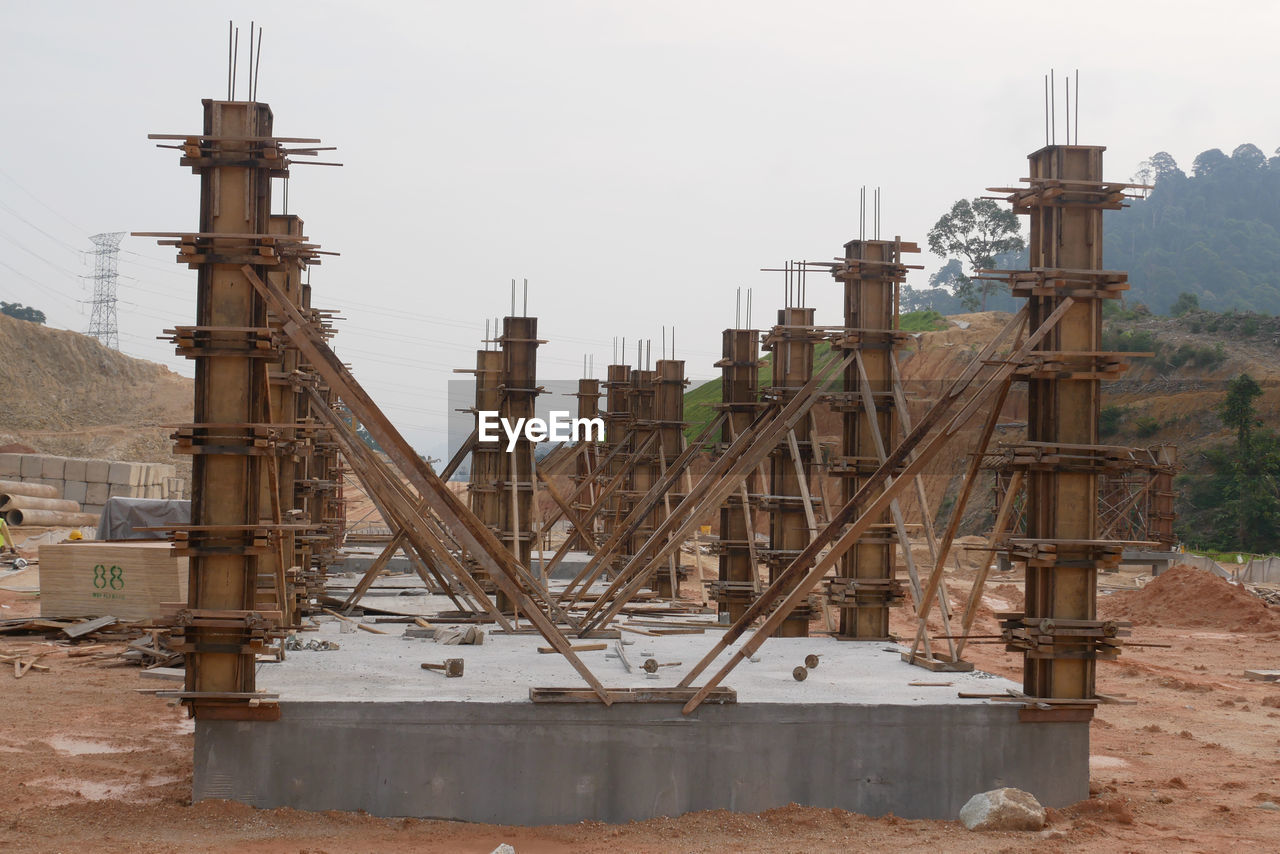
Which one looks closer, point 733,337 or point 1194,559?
point 733,337

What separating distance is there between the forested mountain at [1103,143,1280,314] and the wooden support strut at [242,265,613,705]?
123484mm

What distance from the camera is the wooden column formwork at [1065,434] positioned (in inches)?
387

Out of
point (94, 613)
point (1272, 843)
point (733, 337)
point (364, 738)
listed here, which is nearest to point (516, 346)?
point (733, 337)

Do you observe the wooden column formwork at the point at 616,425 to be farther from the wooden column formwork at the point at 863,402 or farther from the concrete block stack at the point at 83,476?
the concrete block stack at the point at 83,476

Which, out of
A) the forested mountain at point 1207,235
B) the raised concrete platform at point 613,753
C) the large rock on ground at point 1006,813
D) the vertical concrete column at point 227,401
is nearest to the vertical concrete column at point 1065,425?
the raised concrete platform at point 613,753

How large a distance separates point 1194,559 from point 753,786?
31.1 m

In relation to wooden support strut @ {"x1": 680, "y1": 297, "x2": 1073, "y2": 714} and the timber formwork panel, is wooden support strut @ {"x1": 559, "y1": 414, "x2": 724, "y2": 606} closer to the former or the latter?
wooden support strut @ {"x1": 680, "y1": 297, "x2": 1073, "y2": 714}

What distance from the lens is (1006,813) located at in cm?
917

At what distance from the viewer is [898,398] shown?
1345 centimetres

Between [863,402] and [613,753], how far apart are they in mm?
6132

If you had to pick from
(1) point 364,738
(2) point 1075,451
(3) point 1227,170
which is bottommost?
(1) point 364,738

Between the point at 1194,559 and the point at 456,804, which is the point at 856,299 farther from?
the point at 1194,559

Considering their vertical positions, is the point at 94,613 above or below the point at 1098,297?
below

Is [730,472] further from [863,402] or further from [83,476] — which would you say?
[83,476]
